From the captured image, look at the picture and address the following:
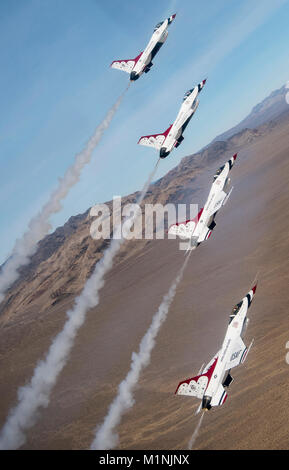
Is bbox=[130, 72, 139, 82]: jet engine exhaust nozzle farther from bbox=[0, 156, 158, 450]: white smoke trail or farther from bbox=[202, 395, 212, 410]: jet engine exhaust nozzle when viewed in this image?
bbox=[202, 395, 212, 410]: jet engine exhaust nozzle

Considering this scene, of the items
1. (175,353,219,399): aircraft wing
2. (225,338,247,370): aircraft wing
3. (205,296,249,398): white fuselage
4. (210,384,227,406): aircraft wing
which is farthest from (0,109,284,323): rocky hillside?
(210,384,227,406): aircraft wing

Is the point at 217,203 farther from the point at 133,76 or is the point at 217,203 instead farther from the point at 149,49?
the point at 149,49

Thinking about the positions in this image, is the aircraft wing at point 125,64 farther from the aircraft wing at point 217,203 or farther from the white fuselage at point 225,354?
the white fuselage at point 225,354

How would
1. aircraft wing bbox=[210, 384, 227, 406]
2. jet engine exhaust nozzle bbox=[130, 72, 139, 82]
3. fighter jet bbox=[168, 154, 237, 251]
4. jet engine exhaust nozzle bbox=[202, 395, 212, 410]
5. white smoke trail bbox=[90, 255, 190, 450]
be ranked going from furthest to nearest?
1. jet engine exhaust nozzle bbox=[130, 72, 139, 82]
2. white smoke trail bbox=[90, 255, 190, 450]
3. fighter jet bbox=[168, 154, 237, 251]
4. aircraft wing bbox=[210, 384, 227, 406]
5. jet engine exhaust nozzle bbox=[202, 395, 212, 410]

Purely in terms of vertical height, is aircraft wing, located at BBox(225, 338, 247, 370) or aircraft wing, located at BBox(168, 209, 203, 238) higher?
aircraft wing, located at BBox(168, 209, 203, 238)

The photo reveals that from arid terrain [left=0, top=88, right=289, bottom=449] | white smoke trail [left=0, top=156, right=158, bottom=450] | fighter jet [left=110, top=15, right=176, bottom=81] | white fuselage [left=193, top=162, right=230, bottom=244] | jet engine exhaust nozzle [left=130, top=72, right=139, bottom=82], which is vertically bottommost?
arid terrain [left=0, top=88, right=289, bottom=449]

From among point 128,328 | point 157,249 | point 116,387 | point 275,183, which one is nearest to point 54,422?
point 116,387

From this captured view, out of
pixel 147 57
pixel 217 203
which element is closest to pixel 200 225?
pixel 217 203
